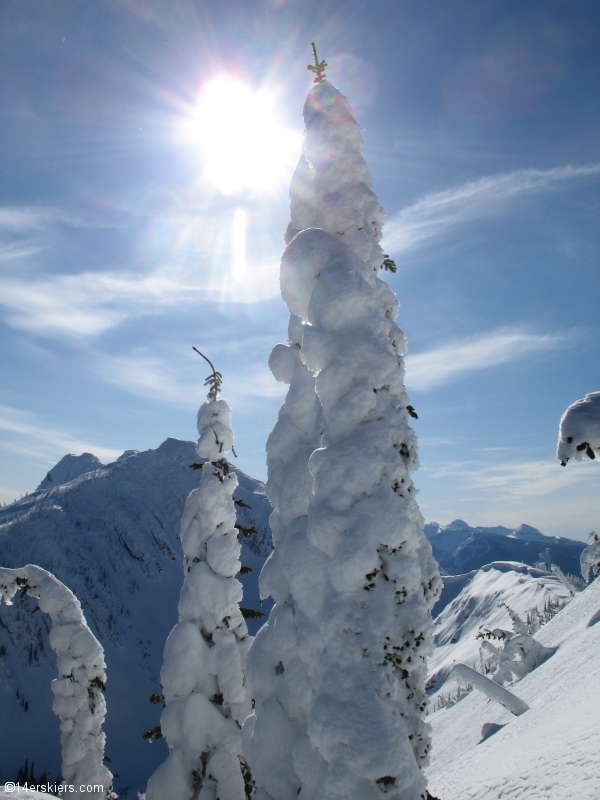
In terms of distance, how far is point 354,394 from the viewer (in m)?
5.25

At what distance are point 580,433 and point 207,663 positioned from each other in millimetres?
9172

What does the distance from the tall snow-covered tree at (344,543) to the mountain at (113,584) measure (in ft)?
76.7

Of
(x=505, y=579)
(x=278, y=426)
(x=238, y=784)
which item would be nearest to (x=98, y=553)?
(x=238, y=784)

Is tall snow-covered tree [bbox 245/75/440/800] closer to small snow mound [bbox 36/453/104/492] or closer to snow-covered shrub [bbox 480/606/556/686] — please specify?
snow-covered shrub [bbox 480/606/556/686]

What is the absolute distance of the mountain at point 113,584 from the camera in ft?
128

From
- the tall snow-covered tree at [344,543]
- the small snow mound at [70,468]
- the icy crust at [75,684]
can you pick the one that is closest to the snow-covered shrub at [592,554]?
the icy crust at [75,684]

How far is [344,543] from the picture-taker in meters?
4.80

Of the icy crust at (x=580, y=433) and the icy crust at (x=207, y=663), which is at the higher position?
the icy crust at (x=580, y=433)

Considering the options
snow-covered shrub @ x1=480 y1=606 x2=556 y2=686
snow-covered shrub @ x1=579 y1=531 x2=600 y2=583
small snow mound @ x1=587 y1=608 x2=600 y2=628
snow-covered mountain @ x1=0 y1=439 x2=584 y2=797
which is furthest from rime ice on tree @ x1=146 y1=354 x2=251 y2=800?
snow-covered shrub @ x1=579 y1=531 x2=600 y2=583

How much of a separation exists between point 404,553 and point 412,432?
52.0 inches

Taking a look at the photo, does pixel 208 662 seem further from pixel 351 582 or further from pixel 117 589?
pixel 117 589

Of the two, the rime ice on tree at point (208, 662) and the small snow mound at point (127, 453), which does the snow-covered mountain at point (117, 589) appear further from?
the rime ice on tree at point (208, 662)

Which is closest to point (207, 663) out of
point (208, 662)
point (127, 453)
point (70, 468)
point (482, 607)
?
point (208, 662)

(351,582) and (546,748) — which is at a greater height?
(351,582)
